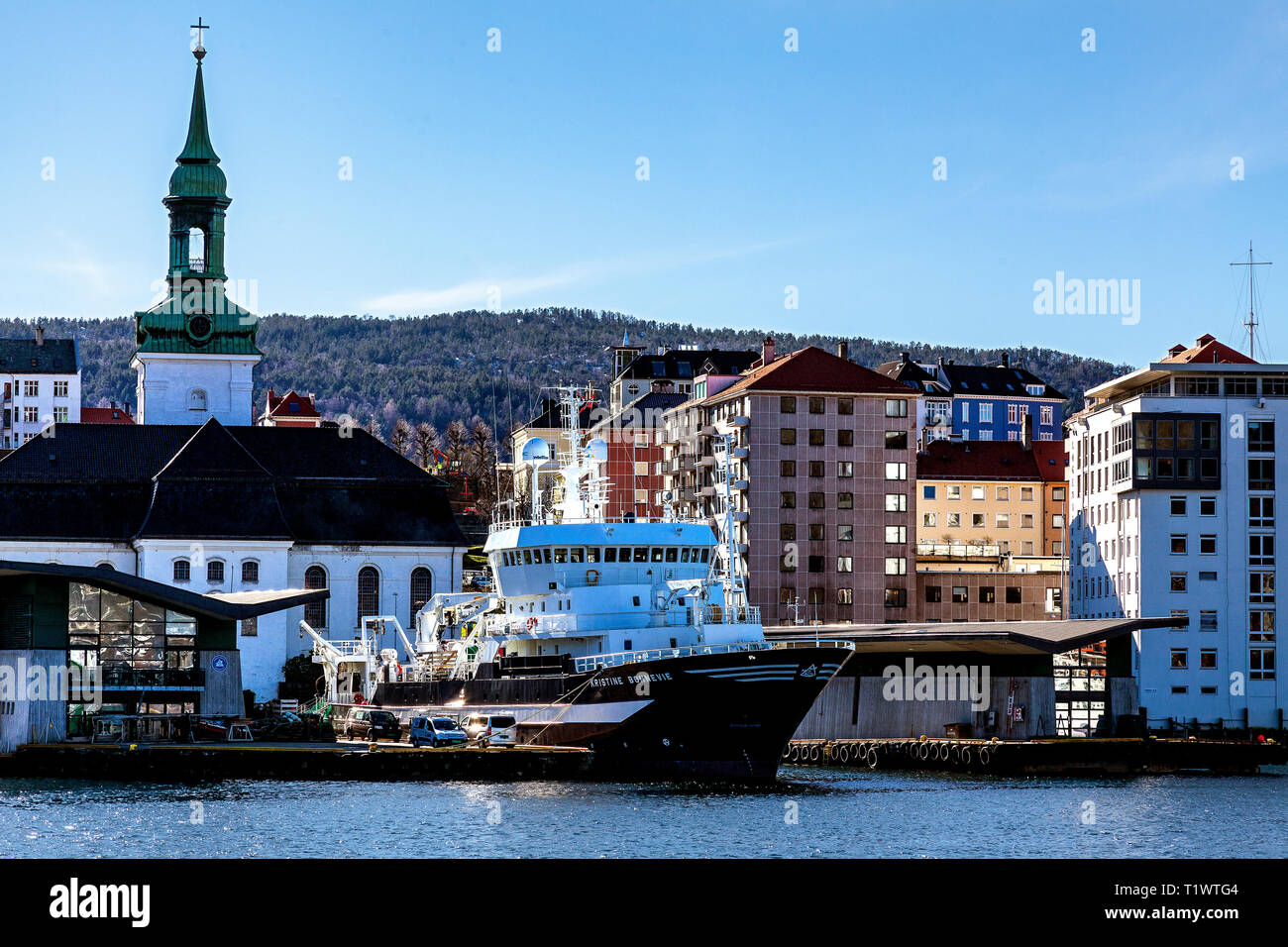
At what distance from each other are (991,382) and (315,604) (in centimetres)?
10758

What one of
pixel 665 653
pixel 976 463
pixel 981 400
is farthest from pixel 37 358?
pixel 665 653

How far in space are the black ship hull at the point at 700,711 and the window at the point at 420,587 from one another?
48.2 meters

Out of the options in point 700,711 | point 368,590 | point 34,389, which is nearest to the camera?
Answer: point 700,711

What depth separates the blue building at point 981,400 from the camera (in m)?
187

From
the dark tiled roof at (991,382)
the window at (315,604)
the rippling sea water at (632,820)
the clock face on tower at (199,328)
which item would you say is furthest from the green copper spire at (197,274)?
the dark tiled roof at (991,382)

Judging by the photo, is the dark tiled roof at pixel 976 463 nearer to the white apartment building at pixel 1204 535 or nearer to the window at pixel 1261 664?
the white apartment building at pixel 1204 535

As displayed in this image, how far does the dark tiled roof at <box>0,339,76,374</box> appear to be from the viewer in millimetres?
191750

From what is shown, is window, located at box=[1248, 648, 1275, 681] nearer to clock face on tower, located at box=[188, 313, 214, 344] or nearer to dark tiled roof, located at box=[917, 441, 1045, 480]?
dark tiled roof, located at box=[917, 441, 1045, 480]

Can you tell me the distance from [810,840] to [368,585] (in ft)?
217

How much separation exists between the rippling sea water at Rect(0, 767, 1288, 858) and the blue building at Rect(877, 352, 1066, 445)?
128825mm

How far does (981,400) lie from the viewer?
629ft

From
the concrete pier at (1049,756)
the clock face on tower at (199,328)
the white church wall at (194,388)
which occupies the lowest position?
the concrete pier at (1049,756)

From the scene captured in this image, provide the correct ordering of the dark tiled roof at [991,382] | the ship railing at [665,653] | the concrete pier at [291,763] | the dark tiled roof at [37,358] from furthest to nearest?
the dark tiled roof at [991,382]
the dark tiled roof at [37,358]
the concrete pier at [291,763]
the ship railing at [665,653]

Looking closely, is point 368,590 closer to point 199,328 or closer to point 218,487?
point 218,487
